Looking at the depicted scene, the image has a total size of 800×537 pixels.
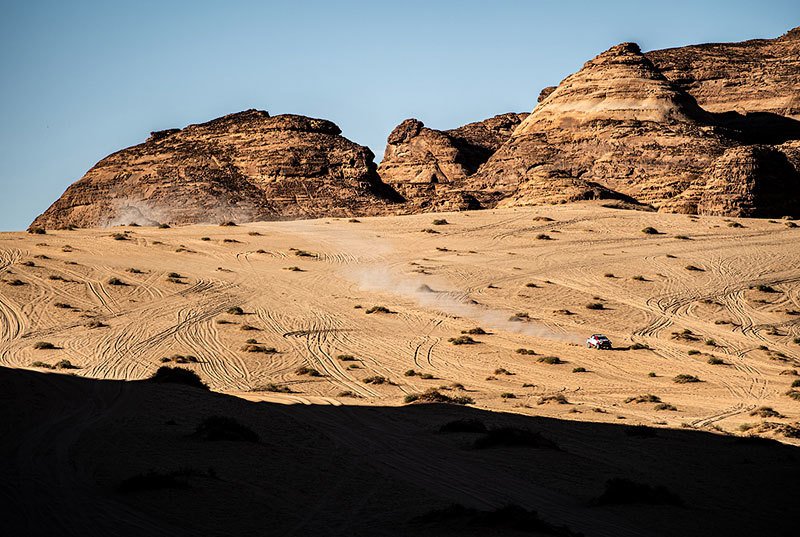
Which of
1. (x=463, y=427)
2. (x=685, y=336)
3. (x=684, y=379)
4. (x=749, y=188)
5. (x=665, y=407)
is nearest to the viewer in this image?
(x=463, y=427)

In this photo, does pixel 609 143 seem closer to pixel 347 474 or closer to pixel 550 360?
pixel 550 360

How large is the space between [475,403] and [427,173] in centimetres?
10063

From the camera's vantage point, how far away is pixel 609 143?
324 ft

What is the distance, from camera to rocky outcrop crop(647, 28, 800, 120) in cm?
12900

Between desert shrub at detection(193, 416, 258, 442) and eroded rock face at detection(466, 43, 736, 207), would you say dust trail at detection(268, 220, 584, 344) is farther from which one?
desert shrub at detection(193, 416, 258, 442)

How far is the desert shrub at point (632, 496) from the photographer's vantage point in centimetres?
1489

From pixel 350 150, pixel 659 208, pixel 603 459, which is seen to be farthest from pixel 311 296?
pixel 350 150

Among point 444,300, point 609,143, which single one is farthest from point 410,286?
point 609,143

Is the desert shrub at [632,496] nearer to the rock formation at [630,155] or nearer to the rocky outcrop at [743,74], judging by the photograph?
the rock formation at [630,155]

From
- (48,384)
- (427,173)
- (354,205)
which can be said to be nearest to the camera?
(48,384)

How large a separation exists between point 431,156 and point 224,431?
113860mm

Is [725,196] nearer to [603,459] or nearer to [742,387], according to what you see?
[742,387]

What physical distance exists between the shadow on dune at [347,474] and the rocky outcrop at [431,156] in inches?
3591

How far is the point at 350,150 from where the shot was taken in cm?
11188
